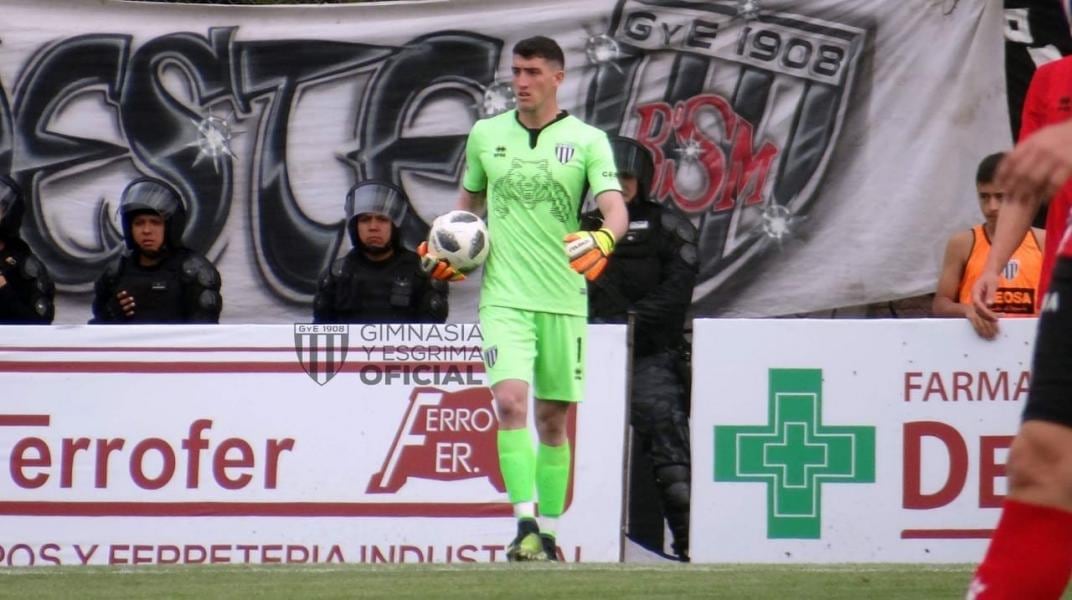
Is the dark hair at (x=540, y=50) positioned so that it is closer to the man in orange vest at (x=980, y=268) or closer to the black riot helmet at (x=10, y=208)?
the man in orange vest at (x=980, y=268)

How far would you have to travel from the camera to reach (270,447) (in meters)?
9.86

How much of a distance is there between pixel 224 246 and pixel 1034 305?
4709 mm

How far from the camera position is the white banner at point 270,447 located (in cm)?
970

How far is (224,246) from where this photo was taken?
1134 cm

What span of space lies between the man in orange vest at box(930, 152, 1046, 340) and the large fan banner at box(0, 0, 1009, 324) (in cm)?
96

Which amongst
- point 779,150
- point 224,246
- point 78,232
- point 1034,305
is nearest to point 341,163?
point 224,246

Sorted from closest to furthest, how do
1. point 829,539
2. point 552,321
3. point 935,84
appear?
point 552,321
point 829,539
point 935,84

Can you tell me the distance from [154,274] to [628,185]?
108 inches

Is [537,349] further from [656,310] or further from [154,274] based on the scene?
[154,274]

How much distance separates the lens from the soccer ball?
848 centimetres

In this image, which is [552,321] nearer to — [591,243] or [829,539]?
[591,243]

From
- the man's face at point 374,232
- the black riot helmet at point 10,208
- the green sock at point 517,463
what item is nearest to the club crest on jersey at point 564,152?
the green sock at point 517,463

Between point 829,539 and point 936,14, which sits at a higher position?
point 936,14

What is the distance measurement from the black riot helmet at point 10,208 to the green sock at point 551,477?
4.02m
